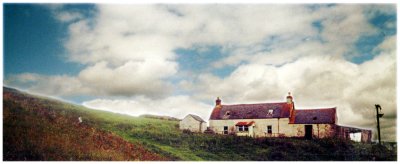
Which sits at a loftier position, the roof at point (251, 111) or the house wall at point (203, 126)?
the roof at point (251, 111)

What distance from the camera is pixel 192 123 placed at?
47.9 ft

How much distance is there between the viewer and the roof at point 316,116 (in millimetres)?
14086

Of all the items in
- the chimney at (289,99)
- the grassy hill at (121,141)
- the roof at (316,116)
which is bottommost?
the grassy hill at (121,141)

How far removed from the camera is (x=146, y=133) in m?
14.7

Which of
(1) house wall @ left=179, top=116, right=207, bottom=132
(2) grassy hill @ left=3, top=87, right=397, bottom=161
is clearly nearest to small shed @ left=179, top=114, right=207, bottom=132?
(1) house wall @ left=179, top=116, right=207, bottom=132

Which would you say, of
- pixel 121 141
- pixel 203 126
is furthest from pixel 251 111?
pixel 121 141

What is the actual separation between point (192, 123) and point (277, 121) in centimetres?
309

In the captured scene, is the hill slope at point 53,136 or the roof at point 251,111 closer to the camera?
the hill slope at point 53,136

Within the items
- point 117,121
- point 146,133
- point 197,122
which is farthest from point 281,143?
point 117,121

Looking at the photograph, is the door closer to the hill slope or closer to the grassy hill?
the grassy hill

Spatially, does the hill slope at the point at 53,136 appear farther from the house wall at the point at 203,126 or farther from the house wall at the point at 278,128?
the house wall at the point at 278,128

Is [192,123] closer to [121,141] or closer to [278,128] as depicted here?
[121,141]

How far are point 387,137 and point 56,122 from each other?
11.0 m

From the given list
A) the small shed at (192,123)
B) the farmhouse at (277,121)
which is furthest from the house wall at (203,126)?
the farmhouse at (277,121)
